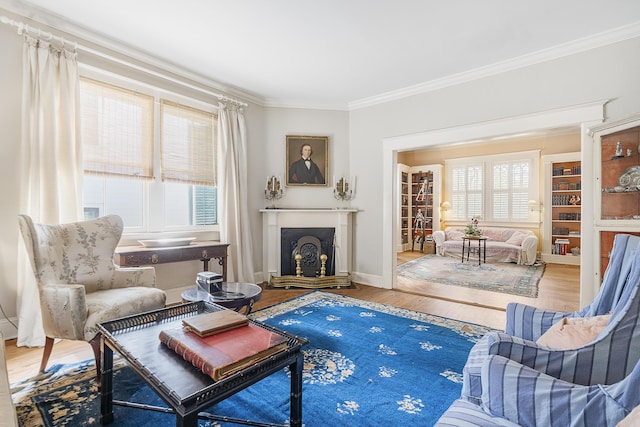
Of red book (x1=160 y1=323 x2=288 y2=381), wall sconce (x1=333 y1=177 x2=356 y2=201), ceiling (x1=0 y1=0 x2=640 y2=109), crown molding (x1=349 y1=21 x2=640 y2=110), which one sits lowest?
red book (x1=160 y1=323 x2=288 y2=381)

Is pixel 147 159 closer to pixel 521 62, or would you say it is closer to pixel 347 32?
pixel 347 32

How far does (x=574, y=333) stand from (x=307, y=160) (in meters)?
3.95

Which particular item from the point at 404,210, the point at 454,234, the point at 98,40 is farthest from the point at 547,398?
the point at 404,210

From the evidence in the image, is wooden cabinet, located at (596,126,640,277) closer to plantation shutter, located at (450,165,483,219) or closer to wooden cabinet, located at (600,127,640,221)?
wooden cabinet, located at (600,127,640,221)

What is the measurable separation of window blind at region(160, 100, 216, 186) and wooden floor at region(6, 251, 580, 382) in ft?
5.90

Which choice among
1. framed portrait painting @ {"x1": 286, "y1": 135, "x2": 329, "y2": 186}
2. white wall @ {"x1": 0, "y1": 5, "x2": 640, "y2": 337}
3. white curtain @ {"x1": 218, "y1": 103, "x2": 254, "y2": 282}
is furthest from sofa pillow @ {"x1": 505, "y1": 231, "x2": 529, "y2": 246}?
white curtain @ {"x1": 218, "y1": 103, "x2": 254, "y2": 282}

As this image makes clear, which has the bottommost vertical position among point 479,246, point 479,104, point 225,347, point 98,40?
point 479,246

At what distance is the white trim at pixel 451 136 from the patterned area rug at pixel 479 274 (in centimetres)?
121

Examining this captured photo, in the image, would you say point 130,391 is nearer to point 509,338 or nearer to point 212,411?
point 212,411

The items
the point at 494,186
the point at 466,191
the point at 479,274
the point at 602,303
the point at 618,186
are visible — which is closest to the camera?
the point at 602,303

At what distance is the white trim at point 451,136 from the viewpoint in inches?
121

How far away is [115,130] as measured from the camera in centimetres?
322

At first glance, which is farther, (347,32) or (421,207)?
(421,207)

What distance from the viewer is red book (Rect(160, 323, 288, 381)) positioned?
3.85 feet
